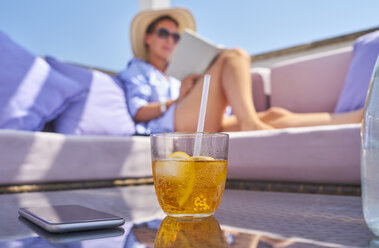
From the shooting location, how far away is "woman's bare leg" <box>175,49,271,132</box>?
1.60 m

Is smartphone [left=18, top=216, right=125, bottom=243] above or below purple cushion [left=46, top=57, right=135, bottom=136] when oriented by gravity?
above

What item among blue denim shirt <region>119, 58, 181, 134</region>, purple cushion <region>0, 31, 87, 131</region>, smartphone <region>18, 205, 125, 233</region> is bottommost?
blue denim shirt <region>119, 58, 181, 134</region>

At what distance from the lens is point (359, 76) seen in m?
1.54

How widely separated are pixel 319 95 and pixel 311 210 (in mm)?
1437

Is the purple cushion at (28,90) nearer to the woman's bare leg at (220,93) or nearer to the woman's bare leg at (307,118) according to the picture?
the woman's bare leg at (220,93)

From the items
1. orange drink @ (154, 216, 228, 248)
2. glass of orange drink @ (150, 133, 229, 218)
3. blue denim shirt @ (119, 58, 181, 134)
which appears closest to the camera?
orange drink @ (154, 216, 228, 248)

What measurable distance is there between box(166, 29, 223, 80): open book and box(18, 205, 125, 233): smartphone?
120cm

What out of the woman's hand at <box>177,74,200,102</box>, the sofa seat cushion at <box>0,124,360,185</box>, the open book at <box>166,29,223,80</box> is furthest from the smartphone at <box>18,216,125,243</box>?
the woman's hand at <box>177,74,200,102</box>

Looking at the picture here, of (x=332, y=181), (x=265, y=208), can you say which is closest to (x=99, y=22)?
(x=332, y=181)

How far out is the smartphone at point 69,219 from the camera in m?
0.32

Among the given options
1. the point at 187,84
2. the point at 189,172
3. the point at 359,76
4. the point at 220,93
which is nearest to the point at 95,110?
the point at 187,84

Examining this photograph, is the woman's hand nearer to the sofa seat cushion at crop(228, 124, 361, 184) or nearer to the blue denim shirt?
the blue denim shirt

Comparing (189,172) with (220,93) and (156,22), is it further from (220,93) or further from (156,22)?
(156,22)

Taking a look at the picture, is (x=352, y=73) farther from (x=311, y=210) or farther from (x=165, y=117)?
(x=311, y=210)
